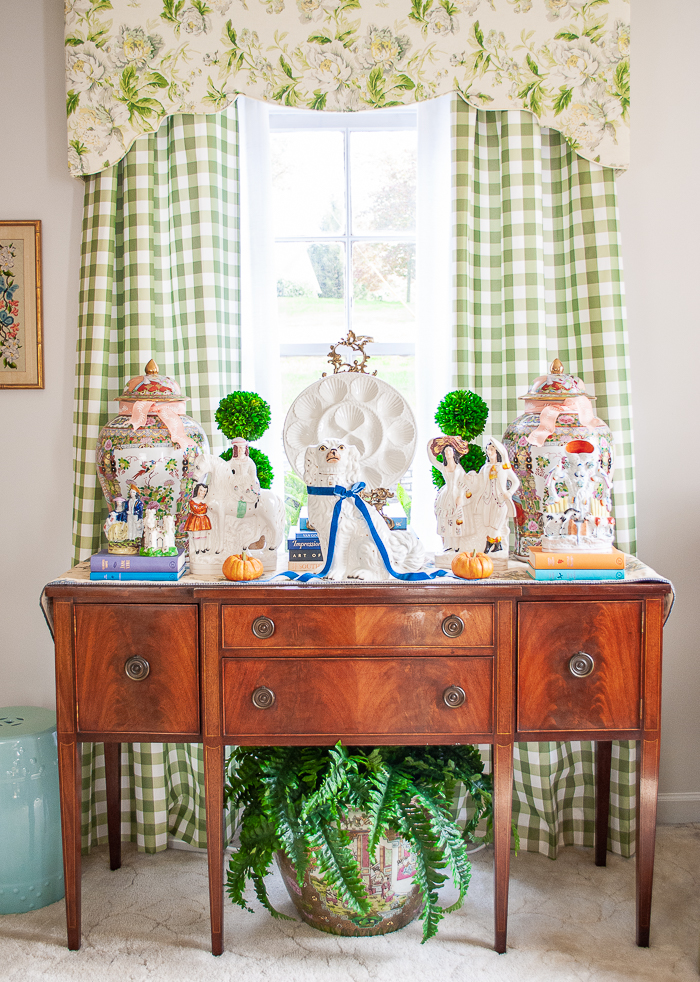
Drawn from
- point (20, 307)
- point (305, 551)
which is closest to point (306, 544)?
point (305, 551)

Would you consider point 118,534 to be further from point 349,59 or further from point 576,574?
point 349,59

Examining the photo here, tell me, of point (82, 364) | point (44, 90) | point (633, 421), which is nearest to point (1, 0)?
point (44, 90)

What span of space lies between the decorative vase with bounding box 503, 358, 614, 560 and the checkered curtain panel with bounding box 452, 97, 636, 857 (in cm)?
26

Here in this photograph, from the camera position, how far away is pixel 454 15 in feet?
7.07

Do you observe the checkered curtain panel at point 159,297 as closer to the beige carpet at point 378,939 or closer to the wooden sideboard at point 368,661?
the beige carpet at point 378,939

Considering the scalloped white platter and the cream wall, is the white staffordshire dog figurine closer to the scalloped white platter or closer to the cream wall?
the scalloped white platter

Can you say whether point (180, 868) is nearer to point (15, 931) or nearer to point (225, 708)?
point (15, 931)

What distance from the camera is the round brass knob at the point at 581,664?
1778 millimetres

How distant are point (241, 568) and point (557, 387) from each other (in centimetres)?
92

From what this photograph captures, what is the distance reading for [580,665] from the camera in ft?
5.85

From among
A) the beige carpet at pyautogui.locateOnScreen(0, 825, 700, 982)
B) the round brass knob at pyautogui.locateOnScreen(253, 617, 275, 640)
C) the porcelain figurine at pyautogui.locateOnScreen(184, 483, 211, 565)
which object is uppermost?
the porcelain figurine at pyautogui.locateOnScreen(184, 483, 211, 565)

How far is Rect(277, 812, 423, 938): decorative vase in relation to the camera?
186 cm

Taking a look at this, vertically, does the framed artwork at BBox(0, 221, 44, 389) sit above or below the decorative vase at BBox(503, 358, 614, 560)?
above

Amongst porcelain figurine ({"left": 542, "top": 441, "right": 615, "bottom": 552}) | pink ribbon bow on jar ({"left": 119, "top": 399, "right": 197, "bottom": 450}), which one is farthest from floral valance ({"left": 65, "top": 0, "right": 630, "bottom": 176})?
porcelain figurine ({"left": 542, "top": 441, "right": 615, "bottom": 552})
